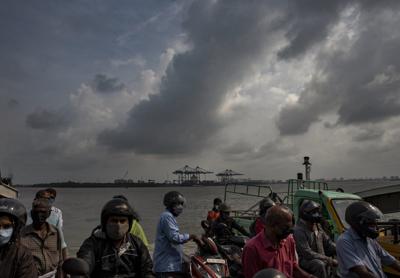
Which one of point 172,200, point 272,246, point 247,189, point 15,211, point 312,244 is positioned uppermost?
point 247,189

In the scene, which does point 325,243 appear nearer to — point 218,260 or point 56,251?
point 218,260

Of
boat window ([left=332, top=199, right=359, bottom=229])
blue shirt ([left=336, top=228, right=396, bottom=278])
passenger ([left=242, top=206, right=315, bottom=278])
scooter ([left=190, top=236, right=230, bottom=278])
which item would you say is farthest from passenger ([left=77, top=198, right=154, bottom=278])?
boat window ([left=332, top=199, right=359, bottom=229])

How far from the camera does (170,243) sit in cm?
536

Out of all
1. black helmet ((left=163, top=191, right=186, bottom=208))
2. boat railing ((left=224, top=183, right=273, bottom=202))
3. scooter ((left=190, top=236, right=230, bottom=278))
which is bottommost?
scooter ((left=190, top=236, right=230, bottom=278))

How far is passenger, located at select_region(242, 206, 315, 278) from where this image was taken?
11.7ft

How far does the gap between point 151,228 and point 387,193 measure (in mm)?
24500

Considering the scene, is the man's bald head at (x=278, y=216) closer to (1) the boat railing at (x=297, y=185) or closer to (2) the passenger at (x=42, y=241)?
(2) the passenger at (x=42, y=241)

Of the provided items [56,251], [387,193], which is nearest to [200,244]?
[56,251]

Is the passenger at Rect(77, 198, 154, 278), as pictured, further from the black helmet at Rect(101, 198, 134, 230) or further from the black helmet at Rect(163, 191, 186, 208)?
the black helmet at Rect(163, 191, 186, 208)

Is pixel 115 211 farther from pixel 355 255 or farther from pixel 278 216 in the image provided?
pixel 355 255

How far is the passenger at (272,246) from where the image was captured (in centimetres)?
357

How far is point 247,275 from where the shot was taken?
3.61 metres

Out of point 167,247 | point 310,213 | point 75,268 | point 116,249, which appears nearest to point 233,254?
point 167,247

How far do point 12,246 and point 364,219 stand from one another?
10.2 ft
